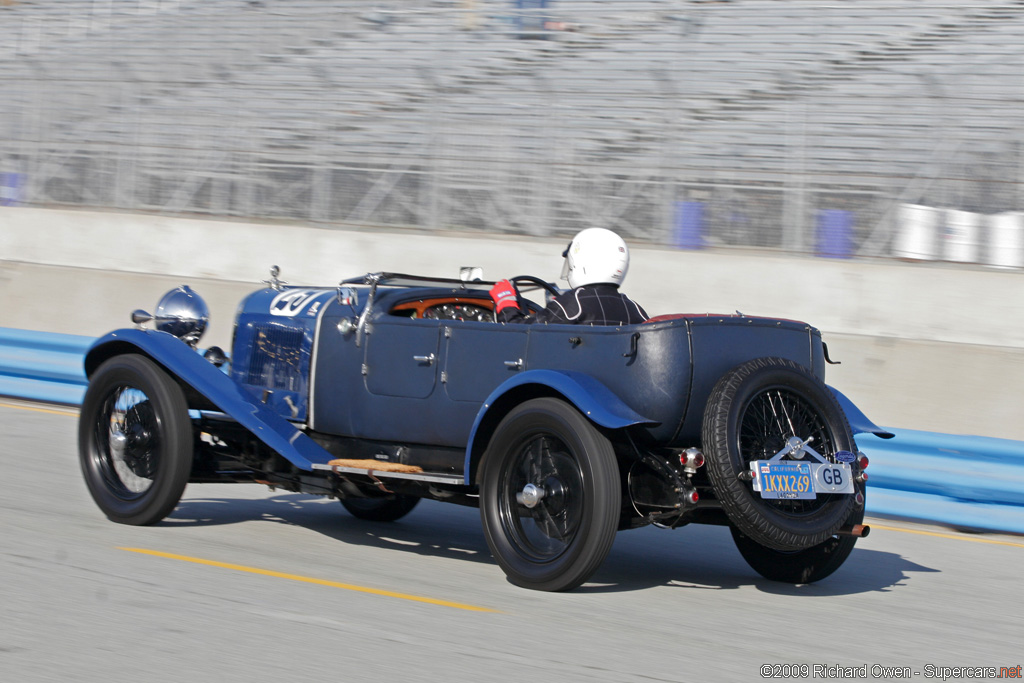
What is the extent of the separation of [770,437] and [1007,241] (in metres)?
6.76

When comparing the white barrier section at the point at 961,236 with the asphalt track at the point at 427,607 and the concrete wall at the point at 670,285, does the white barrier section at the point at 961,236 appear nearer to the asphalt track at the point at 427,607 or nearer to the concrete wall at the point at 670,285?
the concrete wall at the point at 670,285

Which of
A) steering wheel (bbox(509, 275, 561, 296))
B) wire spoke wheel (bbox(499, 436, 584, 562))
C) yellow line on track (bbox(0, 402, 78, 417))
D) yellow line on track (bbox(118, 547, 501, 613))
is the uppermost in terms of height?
steering wheel (bbox(509, 275, 561, 296))

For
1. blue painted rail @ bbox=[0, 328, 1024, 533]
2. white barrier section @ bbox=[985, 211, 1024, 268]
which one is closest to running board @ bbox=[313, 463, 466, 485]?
blue painted rail @ bbox=[0, 328, 1024, 533]

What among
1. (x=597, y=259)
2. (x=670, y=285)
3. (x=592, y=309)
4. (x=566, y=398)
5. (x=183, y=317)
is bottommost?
(x=566, y=398)

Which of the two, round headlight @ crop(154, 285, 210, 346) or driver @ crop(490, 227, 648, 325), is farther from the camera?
round headlight @ crop(154, 285, 210, 346)

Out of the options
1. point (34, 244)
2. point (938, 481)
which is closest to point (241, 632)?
point (938, 481)

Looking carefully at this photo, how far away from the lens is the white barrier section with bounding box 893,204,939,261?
37.2 ft

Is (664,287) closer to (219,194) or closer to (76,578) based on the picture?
(219,194)

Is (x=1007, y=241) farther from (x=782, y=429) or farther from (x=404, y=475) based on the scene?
(x=404, y=475)

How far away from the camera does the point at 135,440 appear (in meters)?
6.54

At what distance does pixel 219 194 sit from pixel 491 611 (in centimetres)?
1124

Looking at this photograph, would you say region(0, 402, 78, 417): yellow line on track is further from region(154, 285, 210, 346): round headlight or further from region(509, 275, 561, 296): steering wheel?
region(509, 275, 561, 296): steering wheel

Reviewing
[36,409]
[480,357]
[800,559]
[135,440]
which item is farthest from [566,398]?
[36,409]

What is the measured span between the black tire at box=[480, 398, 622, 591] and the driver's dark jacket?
1.64 feet
